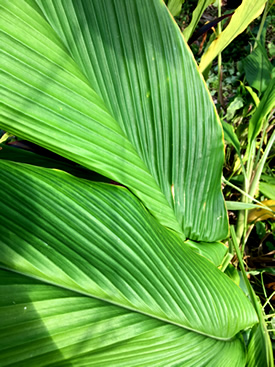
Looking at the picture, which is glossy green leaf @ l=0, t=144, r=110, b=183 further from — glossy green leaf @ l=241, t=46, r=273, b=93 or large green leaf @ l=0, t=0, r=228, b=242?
glossy green leaf @ l=241, t=46, r=273, b=93

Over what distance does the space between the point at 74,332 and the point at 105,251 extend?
137 millimetres

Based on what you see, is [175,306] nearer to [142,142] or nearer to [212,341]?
[212,341]

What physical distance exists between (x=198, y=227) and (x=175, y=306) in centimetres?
32

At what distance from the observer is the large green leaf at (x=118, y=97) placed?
48 centimetres

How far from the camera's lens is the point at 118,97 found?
0.62 metres

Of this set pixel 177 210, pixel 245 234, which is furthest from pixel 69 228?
pixel 245 234

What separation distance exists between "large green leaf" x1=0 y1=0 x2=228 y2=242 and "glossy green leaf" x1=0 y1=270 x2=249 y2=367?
0.25 m

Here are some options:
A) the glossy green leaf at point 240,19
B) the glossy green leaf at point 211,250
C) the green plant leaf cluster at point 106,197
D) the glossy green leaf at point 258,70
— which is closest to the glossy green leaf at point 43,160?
the green plant leaf cluster at point 106,197

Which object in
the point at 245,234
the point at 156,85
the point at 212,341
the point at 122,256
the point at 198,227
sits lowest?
the point at 245,234

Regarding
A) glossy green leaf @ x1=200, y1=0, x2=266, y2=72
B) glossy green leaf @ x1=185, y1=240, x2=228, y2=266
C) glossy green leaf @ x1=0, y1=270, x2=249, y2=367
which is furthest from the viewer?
glossy green leaf @ x1=185, y1=240, x2=228, y2=266

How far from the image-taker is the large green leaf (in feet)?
1.57

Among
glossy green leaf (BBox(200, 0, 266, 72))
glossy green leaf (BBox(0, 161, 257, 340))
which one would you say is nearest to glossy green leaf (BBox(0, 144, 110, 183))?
glossy green leaf (BBox(0, 161, 257, 340))

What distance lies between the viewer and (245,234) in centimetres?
109

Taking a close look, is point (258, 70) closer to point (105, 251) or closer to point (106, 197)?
point (106, 197)
